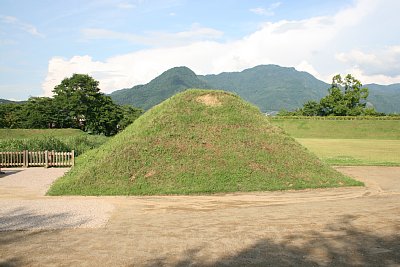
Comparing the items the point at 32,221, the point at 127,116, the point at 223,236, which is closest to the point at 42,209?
the point at 32,221

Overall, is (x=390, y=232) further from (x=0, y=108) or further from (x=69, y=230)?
(x=0, y=108)

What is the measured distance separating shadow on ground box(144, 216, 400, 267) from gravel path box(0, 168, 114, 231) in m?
4.18

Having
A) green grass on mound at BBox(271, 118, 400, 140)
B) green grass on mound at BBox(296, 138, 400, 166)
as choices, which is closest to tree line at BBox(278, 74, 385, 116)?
green grass on mound at BBox(271, 118, 400, 140)

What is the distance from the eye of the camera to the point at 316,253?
Result: 7.37m

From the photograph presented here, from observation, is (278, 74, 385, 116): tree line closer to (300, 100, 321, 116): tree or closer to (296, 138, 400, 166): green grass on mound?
(300, 100, 321, 116): tree

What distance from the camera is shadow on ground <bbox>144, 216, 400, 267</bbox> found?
6859 millimetres

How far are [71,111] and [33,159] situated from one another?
39.5 meters

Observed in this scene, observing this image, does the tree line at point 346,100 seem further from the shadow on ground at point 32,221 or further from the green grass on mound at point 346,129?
the shadow on ground at point 32,221

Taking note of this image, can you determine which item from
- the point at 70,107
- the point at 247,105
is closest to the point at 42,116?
the point at 70,107

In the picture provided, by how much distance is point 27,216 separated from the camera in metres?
10.6

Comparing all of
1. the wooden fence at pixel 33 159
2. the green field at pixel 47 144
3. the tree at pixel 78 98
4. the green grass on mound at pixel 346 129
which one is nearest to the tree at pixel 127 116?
the tree at pixel 78 98

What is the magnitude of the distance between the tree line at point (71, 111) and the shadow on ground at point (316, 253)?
56.5 metres

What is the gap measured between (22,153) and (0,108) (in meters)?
45.7

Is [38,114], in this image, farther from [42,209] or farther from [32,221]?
[32,221]
